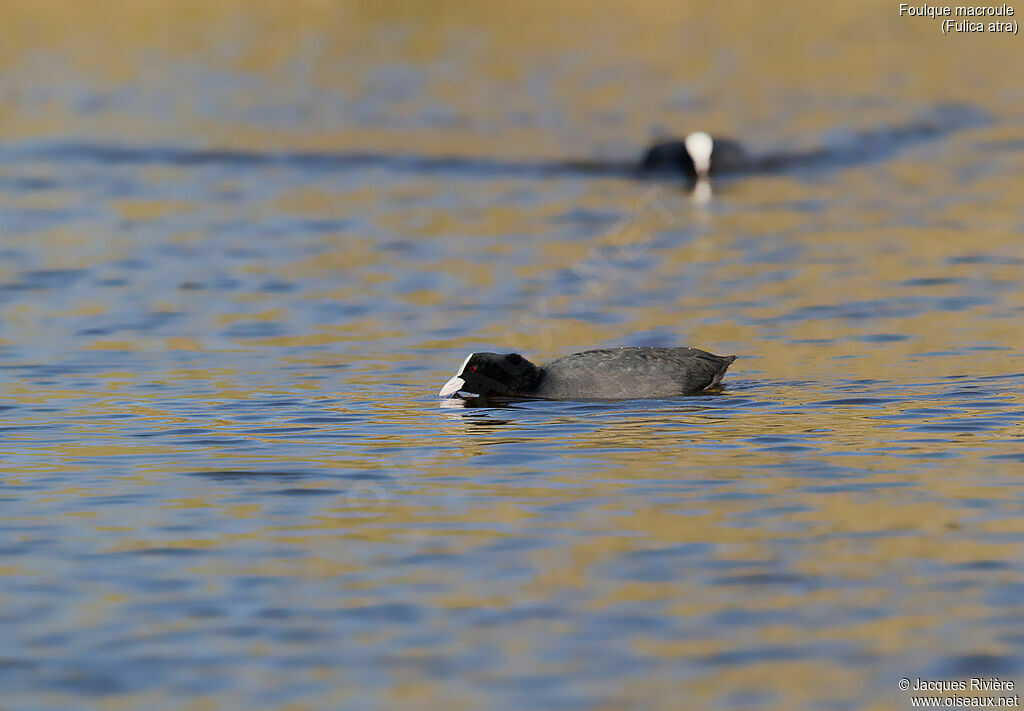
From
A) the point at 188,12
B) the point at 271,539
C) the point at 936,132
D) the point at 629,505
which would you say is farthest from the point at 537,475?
the point at 188,12

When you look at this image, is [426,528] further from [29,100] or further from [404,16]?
[404,16]

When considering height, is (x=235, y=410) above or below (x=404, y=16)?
below

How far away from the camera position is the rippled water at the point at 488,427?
7.45 meters

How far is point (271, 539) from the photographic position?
9242 mm

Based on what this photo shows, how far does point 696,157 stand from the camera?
2903 centimetres

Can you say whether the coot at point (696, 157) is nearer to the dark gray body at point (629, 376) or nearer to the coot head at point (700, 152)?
the coot head at point (700, 152)

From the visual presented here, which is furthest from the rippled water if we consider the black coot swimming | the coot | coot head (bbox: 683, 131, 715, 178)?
coot head (bbox: 683, 131, 715, 178)

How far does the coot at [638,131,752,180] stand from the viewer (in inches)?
1140

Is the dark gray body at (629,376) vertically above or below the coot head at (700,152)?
below

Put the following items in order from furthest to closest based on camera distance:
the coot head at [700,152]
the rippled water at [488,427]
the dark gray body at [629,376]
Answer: the coot head at [700,152] → the dark gray body at [629,376] → the rippled water at [488,427]

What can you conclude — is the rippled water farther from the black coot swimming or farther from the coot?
the coot

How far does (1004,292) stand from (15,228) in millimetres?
12724

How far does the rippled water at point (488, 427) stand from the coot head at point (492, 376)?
176 mm

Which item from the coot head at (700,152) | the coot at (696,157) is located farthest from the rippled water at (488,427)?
the coot head at (700,152)
